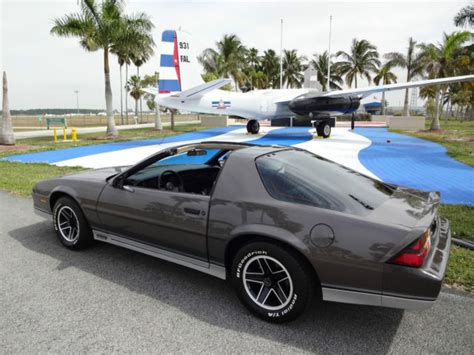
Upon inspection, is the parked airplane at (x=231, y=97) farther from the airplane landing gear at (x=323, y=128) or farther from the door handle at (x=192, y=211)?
the door handle at (x=192, y=211)

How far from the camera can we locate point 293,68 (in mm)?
57906

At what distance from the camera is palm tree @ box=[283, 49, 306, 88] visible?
188 feet

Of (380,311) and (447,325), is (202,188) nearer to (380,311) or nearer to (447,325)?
(380,311)

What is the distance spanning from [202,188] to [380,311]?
1996 mm

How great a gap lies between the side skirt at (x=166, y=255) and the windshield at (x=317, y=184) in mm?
894

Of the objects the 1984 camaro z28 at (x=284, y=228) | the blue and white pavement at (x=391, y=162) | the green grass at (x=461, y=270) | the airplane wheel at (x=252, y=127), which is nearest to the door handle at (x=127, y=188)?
the 1984 camaro z28 at (x=284, y=228)

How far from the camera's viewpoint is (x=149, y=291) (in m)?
3.22

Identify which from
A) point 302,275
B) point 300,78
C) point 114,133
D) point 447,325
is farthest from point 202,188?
point 300,78

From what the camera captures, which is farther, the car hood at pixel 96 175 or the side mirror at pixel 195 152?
the car hood at pixel 96 175

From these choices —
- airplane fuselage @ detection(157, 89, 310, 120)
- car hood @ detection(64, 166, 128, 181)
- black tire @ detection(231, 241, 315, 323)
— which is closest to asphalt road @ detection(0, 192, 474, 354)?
black tire @ detection(231, 241, 315, 323)

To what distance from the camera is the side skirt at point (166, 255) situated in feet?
9.93

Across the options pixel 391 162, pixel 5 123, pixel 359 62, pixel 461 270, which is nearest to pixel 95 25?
pixel 5 123

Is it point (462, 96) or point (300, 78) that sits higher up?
point (300, 78)

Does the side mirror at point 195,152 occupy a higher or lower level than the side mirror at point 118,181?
higher
